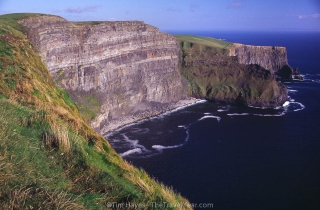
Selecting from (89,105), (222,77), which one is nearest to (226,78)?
(222,77)

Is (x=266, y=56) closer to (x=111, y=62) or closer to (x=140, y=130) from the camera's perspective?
(x=111, y=62)

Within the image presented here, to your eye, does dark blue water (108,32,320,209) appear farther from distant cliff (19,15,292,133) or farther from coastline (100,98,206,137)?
distant cliff (19,15,292,133)

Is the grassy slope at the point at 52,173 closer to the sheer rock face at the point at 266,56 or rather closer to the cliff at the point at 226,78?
the cliff at the point at 226,78

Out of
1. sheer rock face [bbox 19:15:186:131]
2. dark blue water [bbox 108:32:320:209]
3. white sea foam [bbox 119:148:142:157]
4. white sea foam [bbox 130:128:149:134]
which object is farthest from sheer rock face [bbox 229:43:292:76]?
white sea foam [bbox 119:148:142:157]

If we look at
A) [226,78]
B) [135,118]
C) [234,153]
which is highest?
[226,78]

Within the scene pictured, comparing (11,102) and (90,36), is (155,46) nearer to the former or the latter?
(90,36)

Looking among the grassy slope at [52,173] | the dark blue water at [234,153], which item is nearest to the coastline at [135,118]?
the dark blue water at [234,153]
